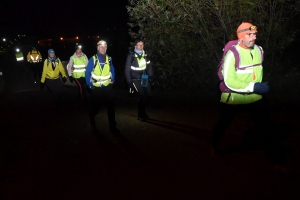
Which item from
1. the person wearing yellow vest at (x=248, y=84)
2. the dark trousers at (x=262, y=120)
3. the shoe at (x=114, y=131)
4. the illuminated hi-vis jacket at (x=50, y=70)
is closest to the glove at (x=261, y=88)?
the person wearing yellow vest at (x=248, y=84)

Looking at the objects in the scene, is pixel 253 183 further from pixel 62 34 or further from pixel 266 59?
pixel 62 34

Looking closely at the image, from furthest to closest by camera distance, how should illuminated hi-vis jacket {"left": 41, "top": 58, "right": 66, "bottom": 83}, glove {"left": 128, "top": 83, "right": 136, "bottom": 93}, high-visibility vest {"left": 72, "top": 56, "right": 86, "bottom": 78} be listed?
high-visibility vest {"left": 72, "top": 56, "right": 86, "bottom": 78} → illuminated hi-vis jacket {"left": 41, "top": 58, "right": 66, "bottom": 83} → glove {"left": 128, "top": 83, "right": 136, "bottom": 93}

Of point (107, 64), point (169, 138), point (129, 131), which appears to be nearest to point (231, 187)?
point (169, 138)

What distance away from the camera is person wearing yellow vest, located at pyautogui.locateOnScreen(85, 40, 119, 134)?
6.50 m

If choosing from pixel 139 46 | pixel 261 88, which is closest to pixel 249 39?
pixel 261 88

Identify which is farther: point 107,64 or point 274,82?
point 274,82

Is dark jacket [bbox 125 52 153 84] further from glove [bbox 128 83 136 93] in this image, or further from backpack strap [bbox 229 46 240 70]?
backpack strap [bbox 229 46 240 70]

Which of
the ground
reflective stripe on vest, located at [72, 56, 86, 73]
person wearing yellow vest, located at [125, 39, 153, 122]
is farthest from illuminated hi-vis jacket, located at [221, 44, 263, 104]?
reflective stripe on vest, located at [72, 56, 86, 73]

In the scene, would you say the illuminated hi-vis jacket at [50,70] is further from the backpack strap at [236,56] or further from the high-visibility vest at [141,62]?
the backpack strap at [236,56]

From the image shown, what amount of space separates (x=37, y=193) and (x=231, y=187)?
246cm

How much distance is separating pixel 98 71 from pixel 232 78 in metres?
3.15

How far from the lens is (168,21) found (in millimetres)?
8156

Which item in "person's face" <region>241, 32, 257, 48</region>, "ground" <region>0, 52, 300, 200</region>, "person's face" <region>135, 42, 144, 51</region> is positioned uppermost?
"person's face" <region>241, 32, 257, 48</region>

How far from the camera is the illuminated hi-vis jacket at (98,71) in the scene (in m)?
6.50
